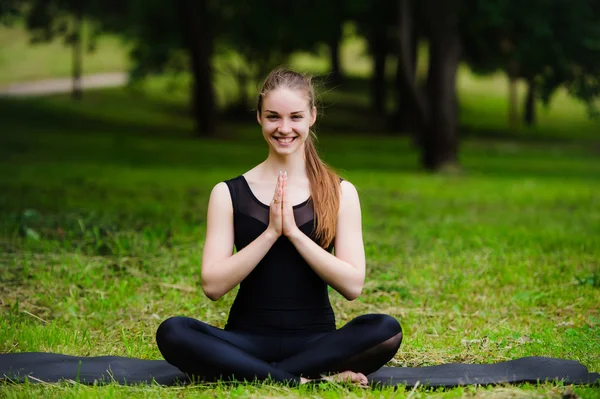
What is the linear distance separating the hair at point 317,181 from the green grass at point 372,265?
86cm

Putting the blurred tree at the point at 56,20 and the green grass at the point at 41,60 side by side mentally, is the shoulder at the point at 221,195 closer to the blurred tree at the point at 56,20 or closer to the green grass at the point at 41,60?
the blurred tree at the point at 56,20

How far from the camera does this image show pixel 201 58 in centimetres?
3161

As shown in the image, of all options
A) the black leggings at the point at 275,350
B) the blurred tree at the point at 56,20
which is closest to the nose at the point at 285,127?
the black leggings at the point at 275,350

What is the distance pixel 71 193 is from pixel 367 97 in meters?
39.3

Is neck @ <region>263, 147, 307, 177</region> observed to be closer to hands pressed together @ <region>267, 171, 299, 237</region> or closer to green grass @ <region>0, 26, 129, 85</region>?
hands pressed together @ <region>267, 171, 299, 237</region>

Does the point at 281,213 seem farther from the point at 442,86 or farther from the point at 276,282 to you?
the point at 442,86

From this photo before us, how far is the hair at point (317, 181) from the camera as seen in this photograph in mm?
4844

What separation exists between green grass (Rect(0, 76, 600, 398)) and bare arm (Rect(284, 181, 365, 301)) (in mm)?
574

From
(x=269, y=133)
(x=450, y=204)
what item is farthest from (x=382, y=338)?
(x=450, y=204)

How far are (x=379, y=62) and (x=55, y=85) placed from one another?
19233 millimetres

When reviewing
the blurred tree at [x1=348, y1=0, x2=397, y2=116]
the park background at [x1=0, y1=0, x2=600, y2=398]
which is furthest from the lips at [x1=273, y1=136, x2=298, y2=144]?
the blurred tree at [x1=348, y1=0, x2=397, y2=116]

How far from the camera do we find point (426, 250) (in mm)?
9547

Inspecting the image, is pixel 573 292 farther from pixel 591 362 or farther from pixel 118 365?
pixel 118 365

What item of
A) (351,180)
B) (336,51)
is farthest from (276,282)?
(336,51)
